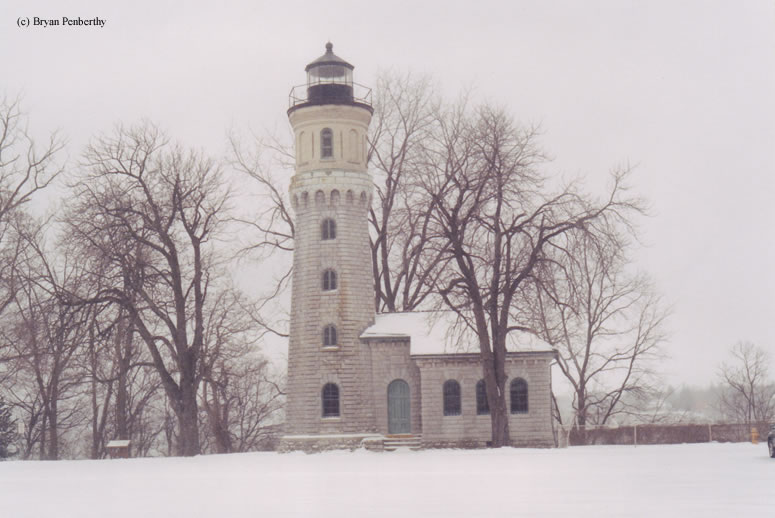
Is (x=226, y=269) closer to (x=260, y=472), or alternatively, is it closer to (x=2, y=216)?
(x=2, y=216)

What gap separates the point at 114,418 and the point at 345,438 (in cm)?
2236

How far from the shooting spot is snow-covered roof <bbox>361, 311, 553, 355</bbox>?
3819cm

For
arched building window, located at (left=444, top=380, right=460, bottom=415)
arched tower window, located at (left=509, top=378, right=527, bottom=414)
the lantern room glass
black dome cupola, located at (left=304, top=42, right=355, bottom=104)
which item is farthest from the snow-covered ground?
the lantern room glass

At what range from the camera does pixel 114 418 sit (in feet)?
181

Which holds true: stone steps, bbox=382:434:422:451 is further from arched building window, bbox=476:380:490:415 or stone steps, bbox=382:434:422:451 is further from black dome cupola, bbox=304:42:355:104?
black dome cupola, bbox=304:42:355:104

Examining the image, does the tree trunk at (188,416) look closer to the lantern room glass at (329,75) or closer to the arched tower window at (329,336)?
the arched tower window at (329,336)

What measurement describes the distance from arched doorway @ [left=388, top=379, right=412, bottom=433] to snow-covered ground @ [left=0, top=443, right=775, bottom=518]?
19.5 feet

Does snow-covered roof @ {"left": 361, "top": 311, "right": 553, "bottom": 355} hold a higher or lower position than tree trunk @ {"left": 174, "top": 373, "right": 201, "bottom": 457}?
higher

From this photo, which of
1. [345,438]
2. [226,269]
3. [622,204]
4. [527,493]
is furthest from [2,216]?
[527,493]

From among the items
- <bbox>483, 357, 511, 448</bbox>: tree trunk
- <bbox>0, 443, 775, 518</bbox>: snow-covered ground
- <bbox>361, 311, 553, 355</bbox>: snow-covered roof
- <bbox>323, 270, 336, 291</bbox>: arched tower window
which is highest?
<bbox>323, 270, 336, 291</bbox>: arched tower window

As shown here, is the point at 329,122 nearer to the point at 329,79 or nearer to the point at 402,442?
the point at 329,79

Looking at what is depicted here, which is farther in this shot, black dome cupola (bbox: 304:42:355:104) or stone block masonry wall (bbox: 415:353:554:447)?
black dome cupola (bbox: 304:42:355:104)

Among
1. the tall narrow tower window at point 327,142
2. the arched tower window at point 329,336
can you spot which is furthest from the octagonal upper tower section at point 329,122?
the arched tower window at point 329,336

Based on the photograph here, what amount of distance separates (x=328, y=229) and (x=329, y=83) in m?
6.36
